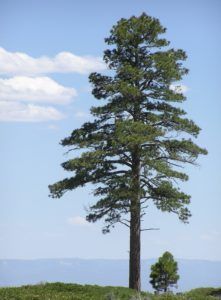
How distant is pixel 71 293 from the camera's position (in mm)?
27469

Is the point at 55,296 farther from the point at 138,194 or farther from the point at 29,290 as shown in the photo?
the point at 138,194

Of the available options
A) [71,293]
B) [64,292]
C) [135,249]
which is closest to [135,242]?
[135,249]

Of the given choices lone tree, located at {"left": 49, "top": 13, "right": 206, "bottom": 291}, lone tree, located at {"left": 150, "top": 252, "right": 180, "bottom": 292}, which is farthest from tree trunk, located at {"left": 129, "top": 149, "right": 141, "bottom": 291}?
lone tree, located at {"left": 150, "top": 252, "right": 180, "bottom": 292}

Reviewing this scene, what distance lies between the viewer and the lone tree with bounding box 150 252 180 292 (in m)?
50.9

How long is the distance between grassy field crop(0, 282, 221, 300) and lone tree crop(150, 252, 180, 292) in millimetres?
21244

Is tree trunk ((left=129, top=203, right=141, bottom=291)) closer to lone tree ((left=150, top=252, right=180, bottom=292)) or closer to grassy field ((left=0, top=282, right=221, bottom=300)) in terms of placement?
grassy field ((left=0, top=282, right=221, bottom=300))

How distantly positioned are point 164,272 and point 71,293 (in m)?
24.9

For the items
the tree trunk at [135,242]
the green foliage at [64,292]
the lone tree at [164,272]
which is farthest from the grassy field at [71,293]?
the lone tree at [164,272]

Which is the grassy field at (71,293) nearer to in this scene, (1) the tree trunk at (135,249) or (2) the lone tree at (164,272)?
(1) the tree trunk at (135,249)

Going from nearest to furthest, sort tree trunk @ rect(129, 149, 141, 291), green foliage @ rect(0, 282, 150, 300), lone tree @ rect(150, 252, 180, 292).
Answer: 1. green foliage @ rect(0, 282, 150, 300)
2. tree trunk @ rect(129, 149, 141, 291)
3. lone tree @ rect(150, 252, 180, 292)

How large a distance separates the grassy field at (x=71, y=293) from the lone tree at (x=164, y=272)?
2124 cm

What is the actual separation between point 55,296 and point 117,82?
13.1m

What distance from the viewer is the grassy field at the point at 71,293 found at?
84.9 ft

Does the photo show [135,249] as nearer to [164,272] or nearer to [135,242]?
[135,242]
